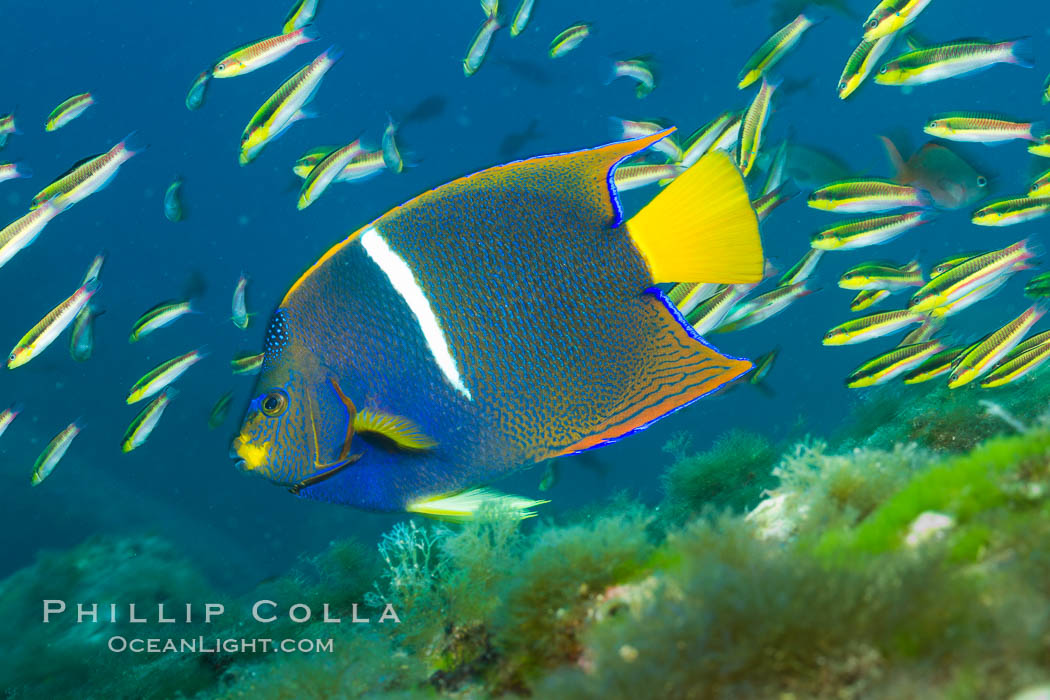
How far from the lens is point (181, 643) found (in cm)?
718

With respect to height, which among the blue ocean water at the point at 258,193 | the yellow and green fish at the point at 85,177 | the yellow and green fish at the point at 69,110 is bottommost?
the blue ocean water at the point at 258,193

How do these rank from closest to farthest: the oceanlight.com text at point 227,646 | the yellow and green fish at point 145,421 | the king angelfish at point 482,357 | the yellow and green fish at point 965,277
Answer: the king angelfish at point 482,357
the oceanlight.com text at point 227,646
the yellow and green fish at point 965,277
the yellow and green fish at point 145,421

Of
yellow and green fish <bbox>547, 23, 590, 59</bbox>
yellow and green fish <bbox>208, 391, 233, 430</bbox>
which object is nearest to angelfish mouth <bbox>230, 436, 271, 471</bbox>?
yellow and green fish <bbox>208, 391, 233, 430</bbox>

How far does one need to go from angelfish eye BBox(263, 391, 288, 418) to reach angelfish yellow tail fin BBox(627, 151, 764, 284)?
987mm

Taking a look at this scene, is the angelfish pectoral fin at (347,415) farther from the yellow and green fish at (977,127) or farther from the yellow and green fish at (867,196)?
the yellow and green fish at (977,127)

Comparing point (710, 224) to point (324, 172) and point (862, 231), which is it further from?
point (324, 172)

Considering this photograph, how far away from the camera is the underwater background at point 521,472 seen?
1.39 meters

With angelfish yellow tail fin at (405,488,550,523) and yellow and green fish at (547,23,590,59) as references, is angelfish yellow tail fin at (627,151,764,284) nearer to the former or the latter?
angelfish yellow tail fin at (405,488,550,523)

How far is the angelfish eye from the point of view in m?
1.51

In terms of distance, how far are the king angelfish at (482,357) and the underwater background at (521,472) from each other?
0.28 metres

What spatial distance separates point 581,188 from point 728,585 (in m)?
1.03

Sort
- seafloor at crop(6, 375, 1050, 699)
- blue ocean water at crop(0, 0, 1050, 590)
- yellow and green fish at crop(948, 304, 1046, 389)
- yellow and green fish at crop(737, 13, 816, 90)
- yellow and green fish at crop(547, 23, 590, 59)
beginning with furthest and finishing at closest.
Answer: blue ocean water at crop(0, 0, 1050, 590) < yellow and green fish at crop(547, 23, 590, 59) < yellow and green fish at crop(737, 13, 816, 90) < yellow and green fish at crop(948, 304, 1046, 389) < seafloor at crop(6, 375, 1050, 699)

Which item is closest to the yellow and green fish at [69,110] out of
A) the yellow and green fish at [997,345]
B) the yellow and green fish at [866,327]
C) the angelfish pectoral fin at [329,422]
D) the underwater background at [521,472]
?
the underwater background at [521,472]

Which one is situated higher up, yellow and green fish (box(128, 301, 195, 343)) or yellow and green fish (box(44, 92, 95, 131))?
yellow and green fish (box(44, 92, 95, 131))
